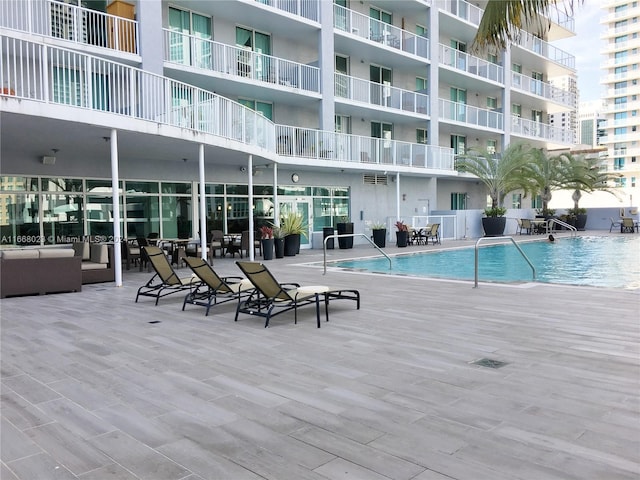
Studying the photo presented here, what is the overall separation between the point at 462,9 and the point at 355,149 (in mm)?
14031

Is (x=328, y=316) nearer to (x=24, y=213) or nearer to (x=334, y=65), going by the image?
(x=24, y=213)

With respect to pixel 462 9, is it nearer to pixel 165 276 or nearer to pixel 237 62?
pixel 237 62

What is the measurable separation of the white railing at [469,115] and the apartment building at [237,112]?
0.33 ft

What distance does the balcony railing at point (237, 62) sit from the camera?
17562mm

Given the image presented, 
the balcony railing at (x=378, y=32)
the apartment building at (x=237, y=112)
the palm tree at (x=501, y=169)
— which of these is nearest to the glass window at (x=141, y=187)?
the apartment building at (x=237, y=112)

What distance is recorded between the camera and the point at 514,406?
3832 mm

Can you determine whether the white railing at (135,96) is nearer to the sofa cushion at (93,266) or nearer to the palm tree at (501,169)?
the sofa cushion at (93,266)

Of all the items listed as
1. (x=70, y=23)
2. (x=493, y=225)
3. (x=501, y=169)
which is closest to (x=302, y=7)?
(x=70, y=23)

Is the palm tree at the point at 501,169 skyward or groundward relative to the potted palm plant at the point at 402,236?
skyward

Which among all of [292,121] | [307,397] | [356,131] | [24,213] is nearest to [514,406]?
[307,397]

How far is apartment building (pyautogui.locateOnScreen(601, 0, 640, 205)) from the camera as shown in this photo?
91.1 metres

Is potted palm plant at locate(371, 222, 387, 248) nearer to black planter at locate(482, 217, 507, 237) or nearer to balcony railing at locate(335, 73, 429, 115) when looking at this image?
balcony railing at locate(335, 73, 429, 115)

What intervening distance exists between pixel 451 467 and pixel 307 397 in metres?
1.45

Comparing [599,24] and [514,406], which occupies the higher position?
[599,24]
